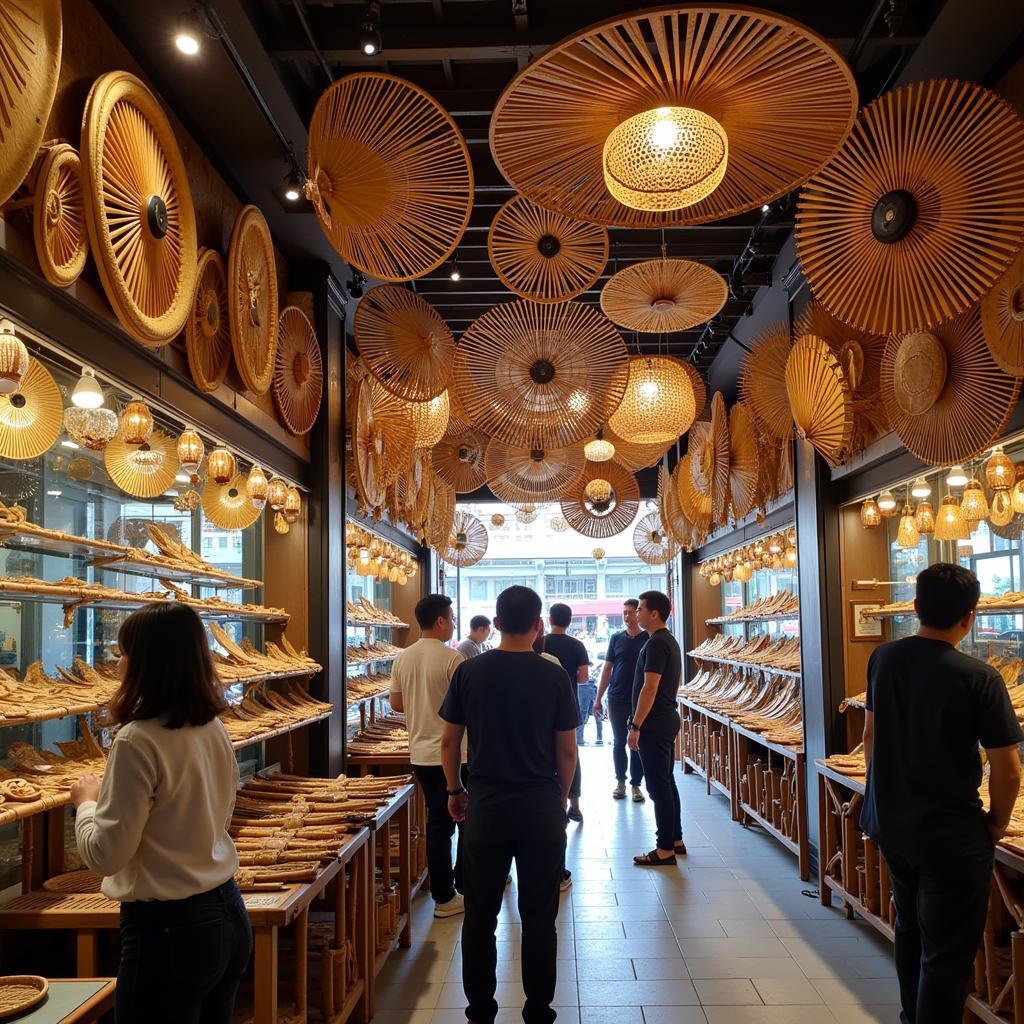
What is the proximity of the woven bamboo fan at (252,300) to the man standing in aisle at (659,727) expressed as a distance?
3244 millimetres

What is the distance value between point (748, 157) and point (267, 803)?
11.8 ft

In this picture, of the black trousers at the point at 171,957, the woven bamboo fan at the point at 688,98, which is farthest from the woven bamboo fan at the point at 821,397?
the black trousers at the point at 171,957

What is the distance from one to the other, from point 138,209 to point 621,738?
7196mm

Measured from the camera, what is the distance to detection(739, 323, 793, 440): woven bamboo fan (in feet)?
18.7

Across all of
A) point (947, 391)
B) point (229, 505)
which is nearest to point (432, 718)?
point (229, 505)

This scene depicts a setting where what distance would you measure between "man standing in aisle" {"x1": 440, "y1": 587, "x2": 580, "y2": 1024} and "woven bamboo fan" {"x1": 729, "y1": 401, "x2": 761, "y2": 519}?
13.6ft

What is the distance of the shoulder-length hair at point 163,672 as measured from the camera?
7.39ft

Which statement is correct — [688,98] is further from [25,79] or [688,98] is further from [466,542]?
[466,542]

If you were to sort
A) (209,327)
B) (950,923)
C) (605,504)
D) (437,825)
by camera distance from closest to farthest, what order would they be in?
(950,923) < (209,327) < (437,825) < (605,504)

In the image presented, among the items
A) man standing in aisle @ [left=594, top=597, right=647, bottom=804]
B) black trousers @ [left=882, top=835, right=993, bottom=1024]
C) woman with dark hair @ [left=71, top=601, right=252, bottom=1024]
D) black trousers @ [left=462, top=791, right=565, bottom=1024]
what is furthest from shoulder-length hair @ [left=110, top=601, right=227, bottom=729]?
man standing in aisle @ [left=594, top=597, right=647, bottom=804]

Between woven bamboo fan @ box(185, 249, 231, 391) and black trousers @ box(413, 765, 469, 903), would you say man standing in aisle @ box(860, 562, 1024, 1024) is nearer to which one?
black trousers @ box(413, 765, 469, 903)

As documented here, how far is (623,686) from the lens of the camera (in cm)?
901

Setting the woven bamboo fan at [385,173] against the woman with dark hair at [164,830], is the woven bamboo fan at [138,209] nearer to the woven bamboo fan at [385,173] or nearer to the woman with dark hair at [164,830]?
the woven bamboo fan at [385,173]

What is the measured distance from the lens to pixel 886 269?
139 inches
